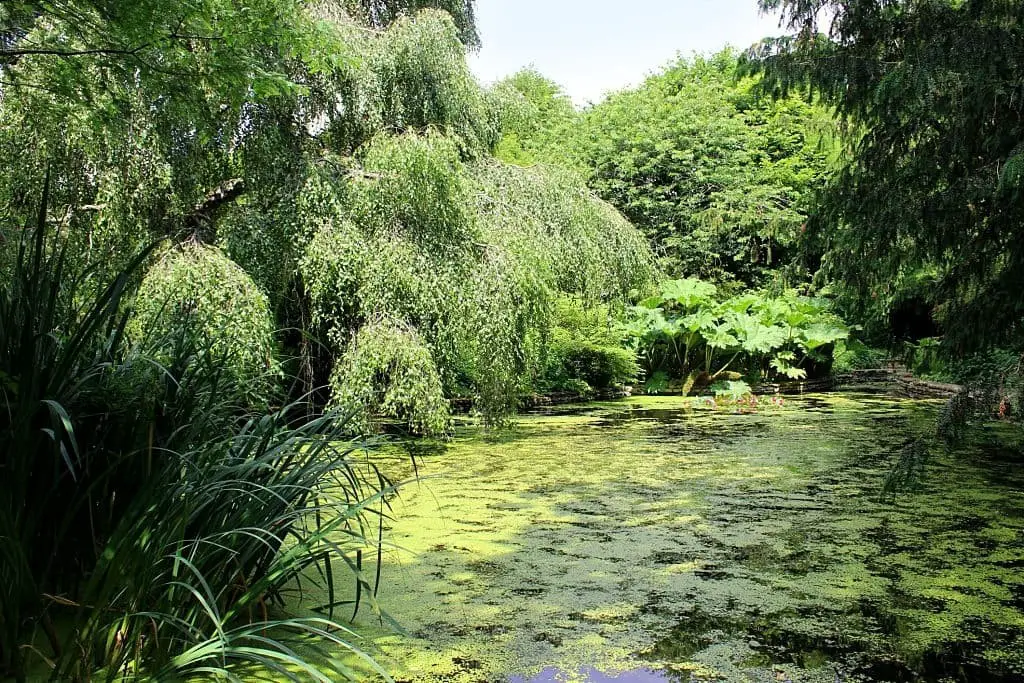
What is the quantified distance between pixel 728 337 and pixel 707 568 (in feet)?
30.4

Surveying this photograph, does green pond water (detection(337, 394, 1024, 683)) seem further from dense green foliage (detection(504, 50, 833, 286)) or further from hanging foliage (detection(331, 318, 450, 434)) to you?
dense green foliage (detection(504, 50, 833, 286))

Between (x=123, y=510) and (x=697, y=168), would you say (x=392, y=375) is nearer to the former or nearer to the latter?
(x=123, y=510)

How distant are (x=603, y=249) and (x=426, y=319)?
217cm

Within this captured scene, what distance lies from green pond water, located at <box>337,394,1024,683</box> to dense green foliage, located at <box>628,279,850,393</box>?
6095mm

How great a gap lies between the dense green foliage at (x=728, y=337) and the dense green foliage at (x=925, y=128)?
683 cm

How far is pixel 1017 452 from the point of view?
638 cm

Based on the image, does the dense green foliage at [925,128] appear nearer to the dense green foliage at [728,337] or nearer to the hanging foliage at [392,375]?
the hanging foliage at [392,375]

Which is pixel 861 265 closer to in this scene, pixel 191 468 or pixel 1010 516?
pixel 1010 516

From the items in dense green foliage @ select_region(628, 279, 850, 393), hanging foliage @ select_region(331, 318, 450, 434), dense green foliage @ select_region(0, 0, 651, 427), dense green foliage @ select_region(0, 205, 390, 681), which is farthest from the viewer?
dense green foliage @ select_region(628, 279, 850, 393)

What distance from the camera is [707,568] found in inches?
138

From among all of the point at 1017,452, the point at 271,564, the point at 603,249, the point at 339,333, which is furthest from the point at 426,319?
the point at 1017,452

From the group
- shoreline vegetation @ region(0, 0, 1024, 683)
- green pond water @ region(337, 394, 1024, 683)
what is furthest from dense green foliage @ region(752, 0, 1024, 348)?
green pond water @ region(337, 394, 1024, 683)

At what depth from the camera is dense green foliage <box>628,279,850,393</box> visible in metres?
12.7

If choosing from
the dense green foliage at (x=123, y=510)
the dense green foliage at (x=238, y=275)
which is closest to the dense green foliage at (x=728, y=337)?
the dense green foliage at (x=238, y=275)
